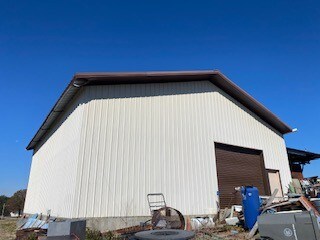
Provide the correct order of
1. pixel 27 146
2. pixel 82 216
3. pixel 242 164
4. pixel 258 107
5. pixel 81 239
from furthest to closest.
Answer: pixel 27 146 → pixel 258 107 → pixel 242 164 → pixel 82 216 → pixel 81 239

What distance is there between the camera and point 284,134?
18625 millimetres

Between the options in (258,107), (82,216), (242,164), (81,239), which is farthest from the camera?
(258,107)

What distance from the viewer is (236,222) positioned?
405 inches

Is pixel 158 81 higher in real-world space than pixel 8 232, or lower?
higher

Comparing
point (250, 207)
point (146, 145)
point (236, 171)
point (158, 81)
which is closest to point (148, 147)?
point (146, 145)

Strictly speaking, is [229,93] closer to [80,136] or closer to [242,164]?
[242,164]

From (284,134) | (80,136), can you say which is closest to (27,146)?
(80,136)

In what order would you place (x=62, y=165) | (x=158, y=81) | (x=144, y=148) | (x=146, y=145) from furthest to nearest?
(x=158, y=81) → (x=62, y=165) → (x=146, y=145) → (x=144, y=148)

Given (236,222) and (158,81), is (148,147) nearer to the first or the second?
(158,81)

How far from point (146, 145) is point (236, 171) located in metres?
6.06

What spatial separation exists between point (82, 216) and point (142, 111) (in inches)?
195

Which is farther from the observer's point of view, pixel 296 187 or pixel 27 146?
pixel 27 146

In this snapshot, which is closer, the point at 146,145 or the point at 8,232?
the point at 146,145

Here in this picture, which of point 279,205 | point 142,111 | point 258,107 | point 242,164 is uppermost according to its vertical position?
point 258,107
